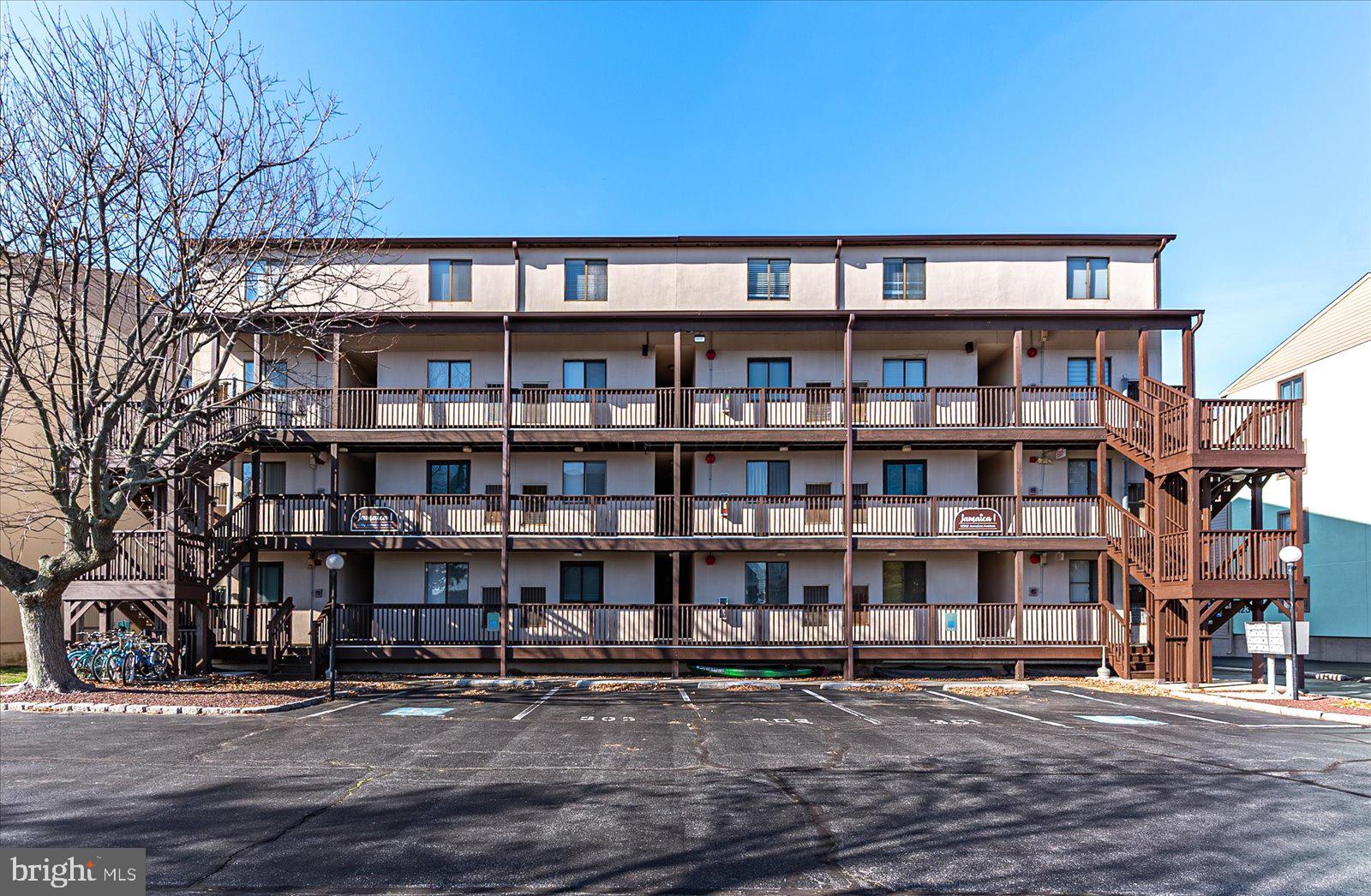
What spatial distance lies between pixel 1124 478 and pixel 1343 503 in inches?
408

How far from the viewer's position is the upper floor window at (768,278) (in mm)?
26094

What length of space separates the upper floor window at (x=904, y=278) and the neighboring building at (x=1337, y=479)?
44.0ft

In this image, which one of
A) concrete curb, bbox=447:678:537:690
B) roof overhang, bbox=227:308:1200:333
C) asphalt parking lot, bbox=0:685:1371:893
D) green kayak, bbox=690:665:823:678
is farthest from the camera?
roof overhang, bbox=227:308:1200:333

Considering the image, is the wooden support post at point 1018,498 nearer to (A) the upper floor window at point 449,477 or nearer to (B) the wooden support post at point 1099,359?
(B) the wooden support post at point 1099,359

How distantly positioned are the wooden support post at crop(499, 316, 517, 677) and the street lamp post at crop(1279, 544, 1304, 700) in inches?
671

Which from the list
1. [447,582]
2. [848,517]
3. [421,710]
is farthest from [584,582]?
[421,710]

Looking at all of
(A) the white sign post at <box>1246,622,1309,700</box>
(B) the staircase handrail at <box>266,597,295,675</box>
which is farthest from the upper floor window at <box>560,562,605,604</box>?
(A) the white sign post at <box>1246,622,1309,700</box>

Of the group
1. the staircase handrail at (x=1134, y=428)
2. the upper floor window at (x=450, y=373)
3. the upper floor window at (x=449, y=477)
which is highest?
the upper floor window at (x=450, y=373)

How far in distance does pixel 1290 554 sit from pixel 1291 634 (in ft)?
5.54

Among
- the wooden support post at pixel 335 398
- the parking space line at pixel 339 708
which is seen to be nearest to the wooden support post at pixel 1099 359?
the parking space line at pixel 339 708

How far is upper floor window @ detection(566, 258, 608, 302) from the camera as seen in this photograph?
26094 mm

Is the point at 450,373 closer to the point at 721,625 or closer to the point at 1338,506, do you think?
the point at 721,625

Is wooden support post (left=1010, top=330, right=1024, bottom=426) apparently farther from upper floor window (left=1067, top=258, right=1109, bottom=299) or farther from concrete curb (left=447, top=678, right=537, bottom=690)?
concrete curb (left=447, top=678, right=537, bottom=690)

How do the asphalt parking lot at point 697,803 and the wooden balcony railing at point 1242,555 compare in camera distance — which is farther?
the wooden balcony railing at point 1242,555
